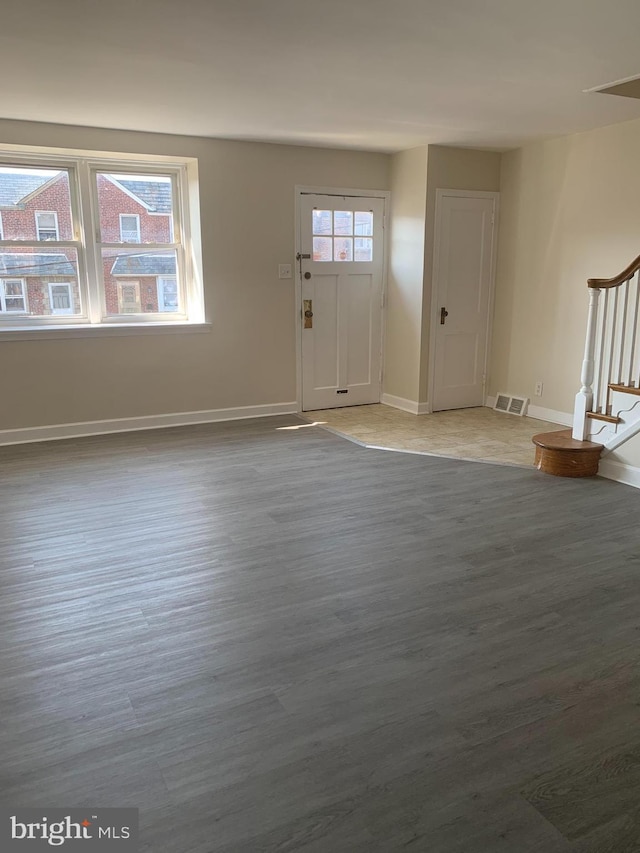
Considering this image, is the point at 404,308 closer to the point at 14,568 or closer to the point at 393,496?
the point at 393,496

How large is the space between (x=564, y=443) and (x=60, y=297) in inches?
164

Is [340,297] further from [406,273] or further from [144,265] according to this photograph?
[144,265]

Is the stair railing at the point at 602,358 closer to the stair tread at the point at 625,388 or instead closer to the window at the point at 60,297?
the stair tread at the point at 625,388

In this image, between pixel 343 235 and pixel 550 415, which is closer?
pixel 550 415

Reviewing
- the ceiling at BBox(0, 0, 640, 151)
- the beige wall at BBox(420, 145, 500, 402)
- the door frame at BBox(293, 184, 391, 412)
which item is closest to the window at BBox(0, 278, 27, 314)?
the ceiling at BBox(0, 0, 640, 151)

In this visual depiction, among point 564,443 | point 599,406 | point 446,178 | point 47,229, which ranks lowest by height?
point 564,443

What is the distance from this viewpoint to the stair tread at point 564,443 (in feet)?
14.3

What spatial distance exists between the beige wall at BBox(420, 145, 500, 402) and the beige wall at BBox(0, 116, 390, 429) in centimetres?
63

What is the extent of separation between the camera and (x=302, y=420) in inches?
237

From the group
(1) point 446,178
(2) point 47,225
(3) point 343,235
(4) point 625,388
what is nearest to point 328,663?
(4) point 625,388

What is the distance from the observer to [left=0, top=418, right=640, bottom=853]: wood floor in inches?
67.1

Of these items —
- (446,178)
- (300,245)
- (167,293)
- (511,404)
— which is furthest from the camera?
(511,404)

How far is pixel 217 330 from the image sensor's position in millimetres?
5797

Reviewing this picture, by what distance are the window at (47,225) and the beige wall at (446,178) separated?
3.24m
